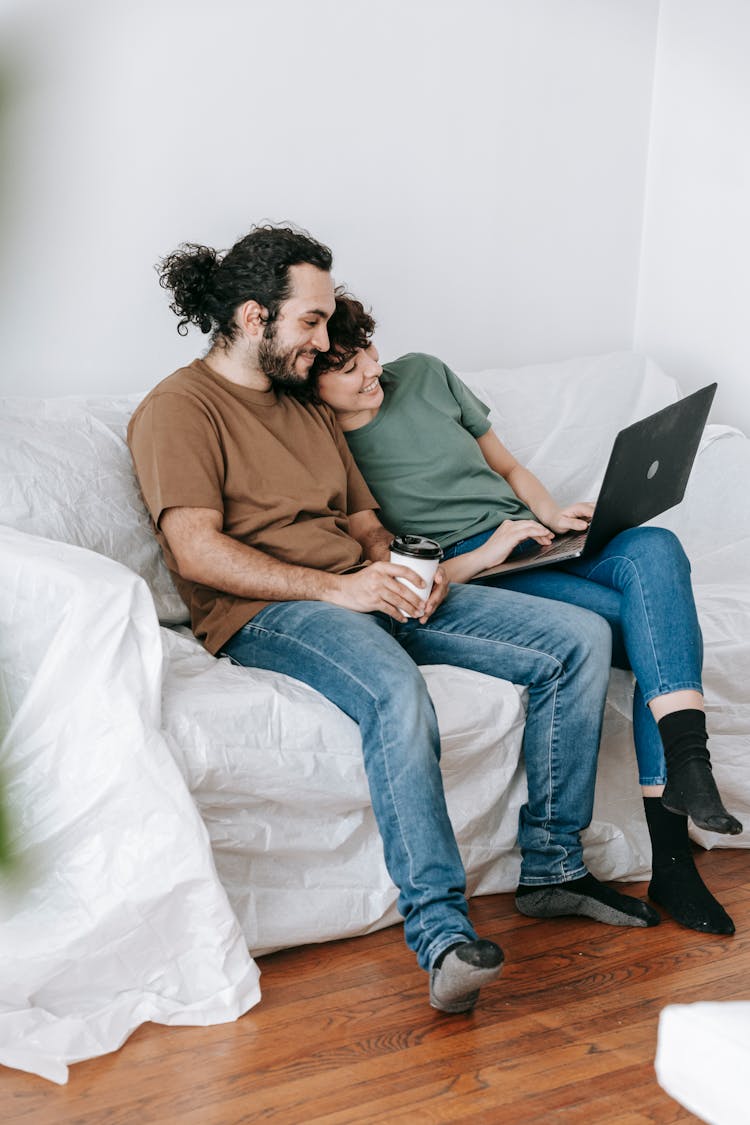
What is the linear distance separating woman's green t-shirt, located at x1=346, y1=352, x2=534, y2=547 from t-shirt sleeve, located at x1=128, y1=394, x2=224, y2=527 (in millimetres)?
402

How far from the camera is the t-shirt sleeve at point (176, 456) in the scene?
174 cm

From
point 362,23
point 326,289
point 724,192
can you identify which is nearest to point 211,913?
point 326,289

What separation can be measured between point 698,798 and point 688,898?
24cm

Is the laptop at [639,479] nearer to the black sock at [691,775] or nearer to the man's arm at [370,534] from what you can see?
the man's arm at [370,534]

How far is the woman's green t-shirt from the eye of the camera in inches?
83.5

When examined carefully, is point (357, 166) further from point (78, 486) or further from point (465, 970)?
point (465, 970)

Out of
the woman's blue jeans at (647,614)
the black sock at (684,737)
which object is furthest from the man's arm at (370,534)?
the black sock at (684,737)

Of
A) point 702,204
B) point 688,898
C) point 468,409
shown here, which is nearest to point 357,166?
point 468,409

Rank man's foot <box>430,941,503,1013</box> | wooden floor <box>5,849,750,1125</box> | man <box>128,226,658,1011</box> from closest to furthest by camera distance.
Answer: wooden floor <box>5,849,750,1125</box>
man's foot <box>430,941,503,1013</box>
man <box>128,226,658,1011</box>

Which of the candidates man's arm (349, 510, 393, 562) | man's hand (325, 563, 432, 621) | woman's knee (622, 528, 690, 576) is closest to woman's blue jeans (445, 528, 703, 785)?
woman's knee (622, 528, 690, 576)

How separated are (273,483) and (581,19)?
1.73m

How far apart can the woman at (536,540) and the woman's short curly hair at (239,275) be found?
0.15 m

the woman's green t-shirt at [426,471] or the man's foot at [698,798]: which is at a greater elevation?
the woman's green t-shirt at [426,471]

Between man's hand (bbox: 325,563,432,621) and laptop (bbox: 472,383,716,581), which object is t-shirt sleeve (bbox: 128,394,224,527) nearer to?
man's hand (bbox: 325,563,432,621)
